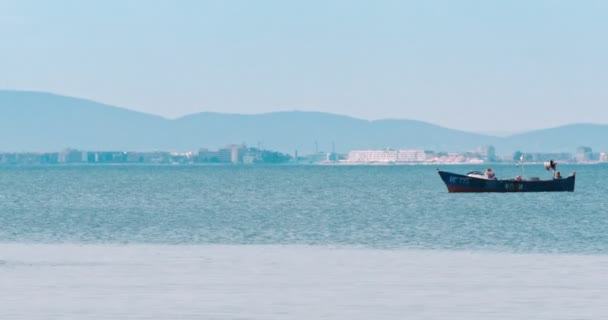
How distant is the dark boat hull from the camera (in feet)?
429

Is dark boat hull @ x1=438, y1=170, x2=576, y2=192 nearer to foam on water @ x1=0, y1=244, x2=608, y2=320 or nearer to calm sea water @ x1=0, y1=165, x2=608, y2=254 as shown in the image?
calm sea water @ x1=0, y1=165, x2=608, y2=254

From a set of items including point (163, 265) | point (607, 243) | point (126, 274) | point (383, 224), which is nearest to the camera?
point (126, 274)

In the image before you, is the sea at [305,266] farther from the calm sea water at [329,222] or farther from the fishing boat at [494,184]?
the fishing boat at [494,184]

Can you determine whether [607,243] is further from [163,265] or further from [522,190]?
[522,190]

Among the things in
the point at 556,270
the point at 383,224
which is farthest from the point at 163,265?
the point at 383,224

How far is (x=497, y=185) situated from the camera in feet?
430

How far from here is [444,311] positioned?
30938 millimetres

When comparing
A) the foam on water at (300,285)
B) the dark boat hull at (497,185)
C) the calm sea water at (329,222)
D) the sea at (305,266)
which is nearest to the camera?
the foam on water at (300,285)

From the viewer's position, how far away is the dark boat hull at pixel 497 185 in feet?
429

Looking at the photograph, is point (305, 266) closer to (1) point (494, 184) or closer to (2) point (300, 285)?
(2) point (300, 285)

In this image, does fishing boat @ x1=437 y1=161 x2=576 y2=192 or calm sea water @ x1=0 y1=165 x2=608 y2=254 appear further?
fishing boat @ x1=437 y1=161 x2=576 y2=192

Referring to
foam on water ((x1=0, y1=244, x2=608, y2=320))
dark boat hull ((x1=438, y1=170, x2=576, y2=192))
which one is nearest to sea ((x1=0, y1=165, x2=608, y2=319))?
foam on water ((x1=0, y1=244, x2=608, y2=320))

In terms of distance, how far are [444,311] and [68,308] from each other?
808 cm

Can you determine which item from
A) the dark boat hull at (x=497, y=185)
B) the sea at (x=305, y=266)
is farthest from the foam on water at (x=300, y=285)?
the dark boat hull at (x=497, y=185)
